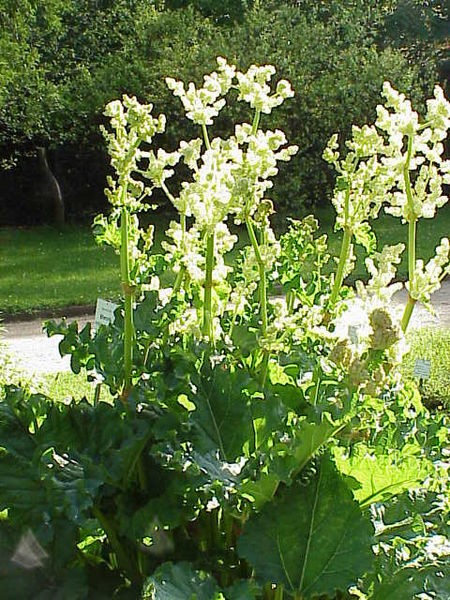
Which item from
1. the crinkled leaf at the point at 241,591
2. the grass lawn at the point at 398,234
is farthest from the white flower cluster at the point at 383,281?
the grass lawn at the point at 398,234

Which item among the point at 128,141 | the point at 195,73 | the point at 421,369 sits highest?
the point at 195,73

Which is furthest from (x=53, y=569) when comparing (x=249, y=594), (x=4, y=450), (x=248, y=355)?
(x=248, y=355)

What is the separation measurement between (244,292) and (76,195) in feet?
48.4

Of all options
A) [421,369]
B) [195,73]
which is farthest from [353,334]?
[195,73]

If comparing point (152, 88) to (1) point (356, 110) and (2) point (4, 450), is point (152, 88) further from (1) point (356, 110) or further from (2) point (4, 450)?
(2) point (4, 450)

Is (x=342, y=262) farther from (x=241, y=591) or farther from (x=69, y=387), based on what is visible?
(x=69, y=387)

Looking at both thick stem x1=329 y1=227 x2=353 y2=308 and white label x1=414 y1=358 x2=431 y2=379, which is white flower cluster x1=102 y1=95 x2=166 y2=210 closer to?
thick stem x1=329 y1=227 x2=353 y2=308

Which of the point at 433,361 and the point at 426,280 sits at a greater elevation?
the point at 426,280

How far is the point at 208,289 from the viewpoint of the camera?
1.79 metres

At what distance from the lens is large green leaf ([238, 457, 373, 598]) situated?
1.59m

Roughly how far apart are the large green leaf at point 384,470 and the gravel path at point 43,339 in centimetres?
568

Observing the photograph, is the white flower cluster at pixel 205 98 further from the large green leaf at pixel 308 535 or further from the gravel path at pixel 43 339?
the gravel path at pixel 43 339

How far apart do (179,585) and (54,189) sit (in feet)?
49.0

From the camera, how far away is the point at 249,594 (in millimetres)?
1478
